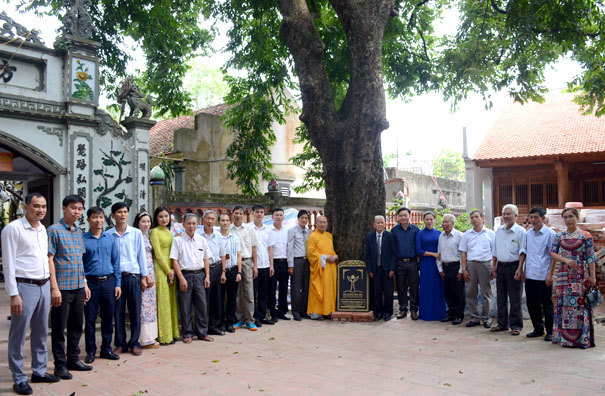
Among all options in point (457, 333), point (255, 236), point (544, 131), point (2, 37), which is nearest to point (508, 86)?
point (457, 333)

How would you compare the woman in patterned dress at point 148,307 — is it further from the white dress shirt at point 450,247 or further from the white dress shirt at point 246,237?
the white dress shirt at point 450,247

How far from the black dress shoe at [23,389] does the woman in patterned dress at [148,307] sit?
5.32 ft

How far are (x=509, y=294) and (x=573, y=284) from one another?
97 centimetres

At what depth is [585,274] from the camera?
5793mm

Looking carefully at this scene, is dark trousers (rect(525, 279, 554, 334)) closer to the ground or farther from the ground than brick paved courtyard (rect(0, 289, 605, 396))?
farther from the ground

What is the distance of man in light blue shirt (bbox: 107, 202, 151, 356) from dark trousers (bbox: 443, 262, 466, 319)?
4380mm

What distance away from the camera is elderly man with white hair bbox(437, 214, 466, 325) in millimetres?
7273

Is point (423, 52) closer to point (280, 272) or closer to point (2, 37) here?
point (280, 272)

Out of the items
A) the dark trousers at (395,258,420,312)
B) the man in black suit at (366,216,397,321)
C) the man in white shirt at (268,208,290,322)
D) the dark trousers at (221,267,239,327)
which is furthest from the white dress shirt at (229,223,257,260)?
the dark trousers at (395,258,420,312)

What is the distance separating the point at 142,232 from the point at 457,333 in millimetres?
4368

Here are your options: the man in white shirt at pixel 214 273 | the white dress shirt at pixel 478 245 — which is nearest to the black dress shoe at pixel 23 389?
the man in white shirt at pixel 214 273

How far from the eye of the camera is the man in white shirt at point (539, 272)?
20.4 feet

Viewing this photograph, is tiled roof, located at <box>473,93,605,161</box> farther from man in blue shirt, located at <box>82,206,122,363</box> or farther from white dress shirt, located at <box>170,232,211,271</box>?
man in blue shirt, located at <box>82,206,122,363</box>

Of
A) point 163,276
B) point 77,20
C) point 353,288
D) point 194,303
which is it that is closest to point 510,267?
point 353,288
